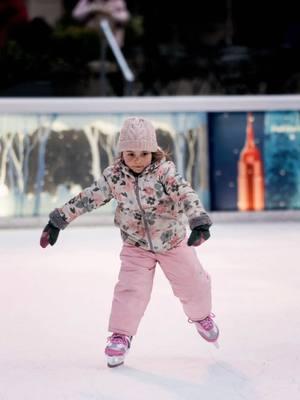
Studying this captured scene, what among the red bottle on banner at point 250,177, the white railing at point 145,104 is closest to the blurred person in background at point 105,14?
the white railing at point 145,104

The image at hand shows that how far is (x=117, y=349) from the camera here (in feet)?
10.5

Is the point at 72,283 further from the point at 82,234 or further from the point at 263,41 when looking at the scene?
the point at 263,41

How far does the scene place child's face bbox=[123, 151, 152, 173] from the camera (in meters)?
3.19

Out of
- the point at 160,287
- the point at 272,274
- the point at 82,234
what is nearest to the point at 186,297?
the point at 160,287

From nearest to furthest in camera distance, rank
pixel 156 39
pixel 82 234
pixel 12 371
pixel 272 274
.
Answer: pixel 12 371 → pixel 272 274 → pixel 82 234 → pixel 156 39

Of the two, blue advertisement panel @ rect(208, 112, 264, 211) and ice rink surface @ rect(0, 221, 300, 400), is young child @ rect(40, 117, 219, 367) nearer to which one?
ice rink surface @ rect(0, 221, 300, 400)

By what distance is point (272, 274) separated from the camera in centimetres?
522

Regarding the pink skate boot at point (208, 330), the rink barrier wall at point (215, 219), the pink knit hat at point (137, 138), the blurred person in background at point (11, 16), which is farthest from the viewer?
the blurred person in background at point (11, 16)

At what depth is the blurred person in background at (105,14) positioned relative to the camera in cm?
1180

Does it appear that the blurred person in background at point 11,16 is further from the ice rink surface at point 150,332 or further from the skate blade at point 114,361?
the skate blade at point 114,361

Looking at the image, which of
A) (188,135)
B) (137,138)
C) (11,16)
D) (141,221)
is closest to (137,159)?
(137,138)

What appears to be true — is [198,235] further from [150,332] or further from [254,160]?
[254,160]

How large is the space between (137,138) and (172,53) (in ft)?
29.0

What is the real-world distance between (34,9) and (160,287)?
8.52 meters
